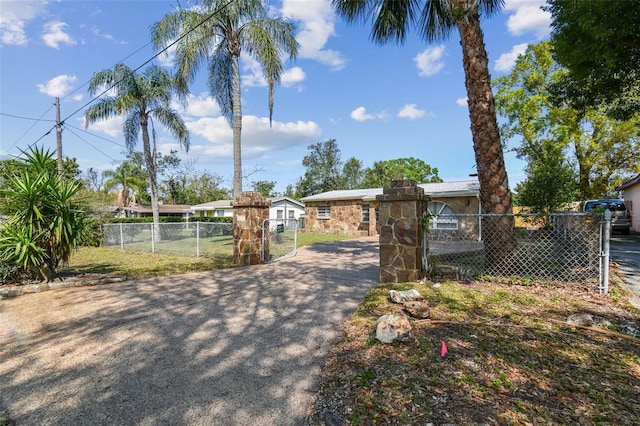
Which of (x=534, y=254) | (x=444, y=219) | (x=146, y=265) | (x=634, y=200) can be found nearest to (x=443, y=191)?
(x=444, y=219)

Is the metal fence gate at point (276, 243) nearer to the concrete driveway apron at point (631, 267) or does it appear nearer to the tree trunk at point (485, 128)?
the tree trunk at point (485, 128)

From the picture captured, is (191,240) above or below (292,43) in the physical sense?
below

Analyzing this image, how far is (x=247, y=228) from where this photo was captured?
8195 mm

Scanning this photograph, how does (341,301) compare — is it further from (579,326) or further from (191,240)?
(191,240)

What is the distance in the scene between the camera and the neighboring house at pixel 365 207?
14836mm

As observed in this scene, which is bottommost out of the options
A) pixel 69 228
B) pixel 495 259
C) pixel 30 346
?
pixel 30 346

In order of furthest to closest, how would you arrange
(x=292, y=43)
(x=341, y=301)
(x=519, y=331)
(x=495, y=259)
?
1. (x=292, y=43)
2. (x=495, y=259)
3. (x=341, y=301)
4. (x=519, y=331)

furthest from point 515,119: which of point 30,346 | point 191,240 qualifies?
point 30,346

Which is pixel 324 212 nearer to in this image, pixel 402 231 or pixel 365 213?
pixel 365 213

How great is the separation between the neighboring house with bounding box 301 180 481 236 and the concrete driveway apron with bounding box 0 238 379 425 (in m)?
10.9

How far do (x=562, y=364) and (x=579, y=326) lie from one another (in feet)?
3.45

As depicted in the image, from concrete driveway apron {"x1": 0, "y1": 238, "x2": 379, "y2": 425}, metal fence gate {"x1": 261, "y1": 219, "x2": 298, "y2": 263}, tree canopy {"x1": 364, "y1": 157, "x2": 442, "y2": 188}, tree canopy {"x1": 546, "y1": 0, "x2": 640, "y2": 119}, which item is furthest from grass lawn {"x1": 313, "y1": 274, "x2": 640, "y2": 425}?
tree canopy {"x1": 364, "y1": 157, "x2": 442, "y2": 188}

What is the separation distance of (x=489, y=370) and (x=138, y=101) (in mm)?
16624

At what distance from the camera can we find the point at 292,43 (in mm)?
11688
